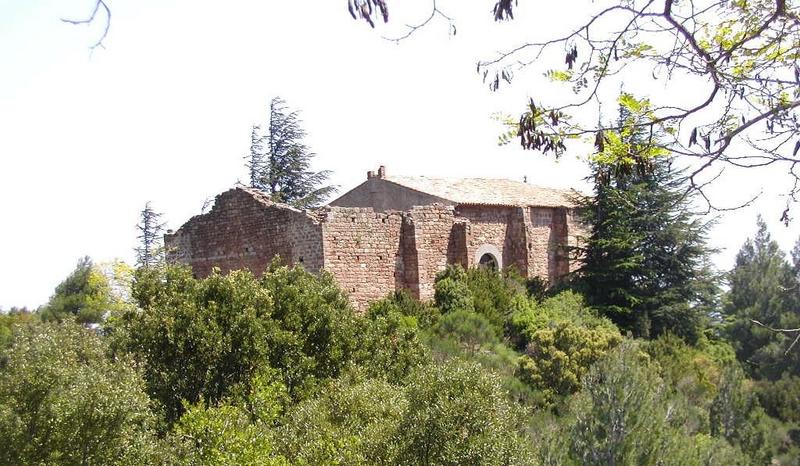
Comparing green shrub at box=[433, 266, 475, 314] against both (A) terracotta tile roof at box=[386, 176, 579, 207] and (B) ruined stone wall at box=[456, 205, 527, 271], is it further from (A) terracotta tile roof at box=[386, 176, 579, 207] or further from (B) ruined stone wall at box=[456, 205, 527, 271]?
(A) terracotta tile roof at box=[386, 176, 579, 207]

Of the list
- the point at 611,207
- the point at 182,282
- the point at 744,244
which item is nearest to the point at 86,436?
the point at 182,282

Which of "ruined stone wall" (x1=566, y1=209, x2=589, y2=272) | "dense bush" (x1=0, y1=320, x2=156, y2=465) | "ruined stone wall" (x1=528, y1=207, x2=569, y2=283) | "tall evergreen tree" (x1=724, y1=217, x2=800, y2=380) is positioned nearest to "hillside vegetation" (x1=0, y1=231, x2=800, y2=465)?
"dense bush" (x1=0, y1=320, x2=156, y2=465)

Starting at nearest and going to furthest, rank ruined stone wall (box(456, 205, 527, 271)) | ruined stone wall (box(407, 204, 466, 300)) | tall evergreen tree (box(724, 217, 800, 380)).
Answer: ruined stone wall (box(407, 204, 466, 300)), ruined stone wall (box(456, 205, 527, 271)), tall evergreen tree (box(724, 217, 800, 380))

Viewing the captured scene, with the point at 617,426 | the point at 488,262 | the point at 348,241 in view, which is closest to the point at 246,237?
the point at 348,241

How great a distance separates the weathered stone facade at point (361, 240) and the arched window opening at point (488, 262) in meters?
0.07

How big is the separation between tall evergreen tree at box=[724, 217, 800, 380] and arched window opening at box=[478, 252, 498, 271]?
13076 mm

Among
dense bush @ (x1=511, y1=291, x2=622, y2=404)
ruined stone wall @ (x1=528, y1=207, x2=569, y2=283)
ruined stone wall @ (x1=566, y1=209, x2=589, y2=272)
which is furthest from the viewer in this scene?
ruined stone wall @ (x1=566, y1=209, x2=589, y2=272)

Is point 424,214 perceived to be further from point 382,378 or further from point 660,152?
point 660,152

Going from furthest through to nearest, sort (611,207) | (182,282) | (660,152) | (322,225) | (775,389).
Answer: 1. (775,389)
2. (611,207)
3. (322,225)
4. (182,282)
5. (660,152)

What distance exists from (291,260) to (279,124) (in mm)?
18195

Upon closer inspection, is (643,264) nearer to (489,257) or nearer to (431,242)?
(489,257)

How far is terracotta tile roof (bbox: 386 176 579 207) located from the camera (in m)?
27.7

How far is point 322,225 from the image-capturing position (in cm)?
2220

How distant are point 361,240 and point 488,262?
5388 millimetres
